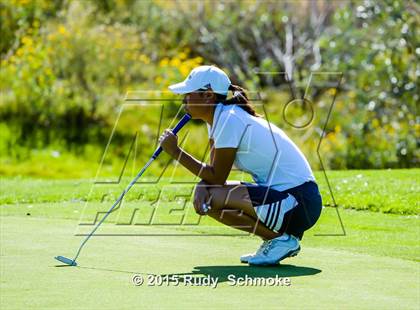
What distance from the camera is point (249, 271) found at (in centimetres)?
544

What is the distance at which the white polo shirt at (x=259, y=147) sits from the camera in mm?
5543

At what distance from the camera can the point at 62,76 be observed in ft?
52.7

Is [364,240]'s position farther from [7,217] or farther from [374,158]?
[374,158]

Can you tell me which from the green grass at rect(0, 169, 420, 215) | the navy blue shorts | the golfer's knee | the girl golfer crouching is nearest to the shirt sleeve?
the girl golfer crouching

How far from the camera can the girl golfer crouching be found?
5578mm

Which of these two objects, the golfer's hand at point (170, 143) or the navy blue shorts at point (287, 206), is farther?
the navy blue shorts at point (287, 206)

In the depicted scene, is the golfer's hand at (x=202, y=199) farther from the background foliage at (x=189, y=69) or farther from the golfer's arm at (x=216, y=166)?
the background foliage at (x=189, y=69)

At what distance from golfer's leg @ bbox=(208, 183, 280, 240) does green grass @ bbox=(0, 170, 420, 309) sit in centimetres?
24

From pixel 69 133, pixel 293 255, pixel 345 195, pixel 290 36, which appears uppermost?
pixel 293 255

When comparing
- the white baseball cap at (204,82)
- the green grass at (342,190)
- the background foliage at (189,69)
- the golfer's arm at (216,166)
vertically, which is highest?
the white baseball cap at (204,82)

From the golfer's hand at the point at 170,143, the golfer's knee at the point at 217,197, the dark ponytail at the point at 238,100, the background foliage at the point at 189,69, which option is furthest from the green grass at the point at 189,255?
the background foliage at the point at 189,69

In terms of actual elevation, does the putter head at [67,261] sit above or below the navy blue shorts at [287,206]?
below

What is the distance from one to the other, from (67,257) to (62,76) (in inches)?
413

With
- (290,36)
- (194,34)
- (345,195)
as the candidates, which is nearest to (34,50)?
(194,34)
